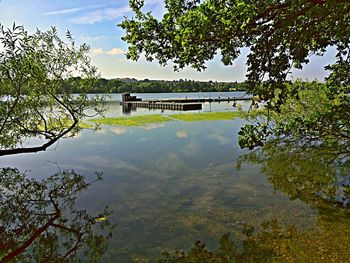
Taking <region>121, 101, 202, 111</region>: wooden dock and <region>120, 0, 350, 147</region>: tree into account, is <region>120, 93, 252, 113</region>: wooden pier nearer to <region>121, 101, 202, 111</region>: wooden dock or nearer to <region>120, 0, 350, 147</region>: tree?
<region>121, 101, 202, 111</region>: wooden dock

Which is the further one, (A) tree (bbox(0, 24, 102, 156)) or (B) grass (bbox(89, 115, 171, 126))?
(B) grass (bbox(89, 115, 171, 126))

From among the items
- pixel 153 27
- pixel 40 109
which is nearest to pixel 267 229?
pixel 153 27

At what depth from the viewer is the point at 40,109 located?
1484 centimetres

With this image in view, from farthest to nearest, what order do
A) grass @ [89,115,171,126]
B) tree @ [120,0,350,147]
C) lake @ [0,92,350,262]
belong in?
grass @ [89,115,171,126] → lake @ [0,92,350,262] → tree @ [120,0,350,147]

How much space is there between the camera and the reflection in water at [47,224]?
8281 millimetres

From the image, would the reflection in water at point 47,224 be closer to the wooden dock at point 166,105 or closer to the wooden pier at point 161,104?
the wooden dock at point 166,105

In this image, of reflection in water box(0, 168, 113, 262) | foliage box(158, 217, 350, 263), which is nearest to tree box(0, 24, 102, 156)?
reflection in water box(0, 168, 113, 262)

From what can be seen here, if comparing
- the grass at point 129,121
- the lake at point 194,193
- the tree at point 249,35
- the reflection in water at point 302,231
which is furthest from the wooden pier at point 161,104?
the tree at point 249,35

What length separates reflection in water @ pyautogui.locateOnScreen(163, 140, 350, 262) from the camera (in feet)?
24.6

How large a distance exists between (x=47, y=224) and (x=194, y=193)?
6.01m

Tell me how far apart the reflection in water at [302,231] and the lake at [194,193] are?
5 cm

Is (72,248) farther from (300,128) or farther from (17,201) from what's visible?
(300,128)

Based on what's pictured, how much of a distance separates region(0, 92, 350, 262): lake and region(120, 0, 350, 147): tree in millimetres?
3270

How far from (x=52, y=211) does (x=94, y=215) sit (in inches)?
73.7
